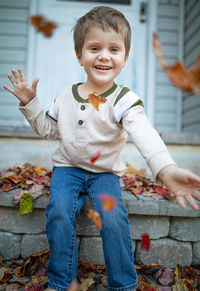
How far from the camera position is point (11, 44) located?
Answer: 3.84m

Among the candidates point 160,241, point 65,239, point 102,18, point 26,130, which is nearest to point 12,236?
point 65,239

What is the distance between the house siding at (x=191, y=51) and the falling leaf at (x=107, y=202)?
96.2 inches

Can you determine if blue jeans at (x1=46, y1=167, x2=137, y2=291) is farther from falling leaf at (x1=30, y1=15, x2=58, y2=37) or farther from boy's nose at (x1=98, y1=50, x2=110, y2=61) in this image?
falling leaf at (x1=30, y1=15, x2=58, y2=37)

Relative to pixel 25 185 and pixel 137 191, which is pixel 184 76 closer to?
pixel 137 191

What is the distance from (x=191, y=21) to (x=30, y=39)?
2163 millimetres

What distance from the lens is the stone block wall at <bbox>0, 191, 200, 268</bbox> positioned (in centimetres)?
165

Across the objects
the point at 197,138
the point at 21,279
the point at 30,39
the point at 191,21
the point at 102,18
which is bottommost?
the point at 21,279

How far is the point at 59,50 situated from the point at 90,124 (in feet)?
8.80

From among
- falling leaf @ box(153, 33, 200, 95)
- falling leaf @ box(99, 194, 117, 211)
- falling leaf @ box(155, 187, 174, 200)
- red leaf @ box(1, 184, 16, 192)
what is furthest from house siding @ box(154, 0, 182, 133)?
falling leaf @ box(153, 33, 200, 95)

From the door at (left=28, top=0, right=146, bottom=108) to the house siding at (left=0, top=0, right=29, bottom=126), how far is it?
0.46 ft

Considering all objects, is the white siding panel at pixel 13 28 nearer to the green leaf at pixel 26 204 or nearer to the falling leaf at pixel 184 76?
the green leaf at pixel 26 204

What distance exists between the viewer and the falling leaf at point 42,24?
147 inches

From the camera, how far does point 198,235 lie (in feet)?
5.55

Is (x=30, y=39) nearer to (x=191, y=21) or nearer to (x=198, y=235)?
(x=191, y=21)
